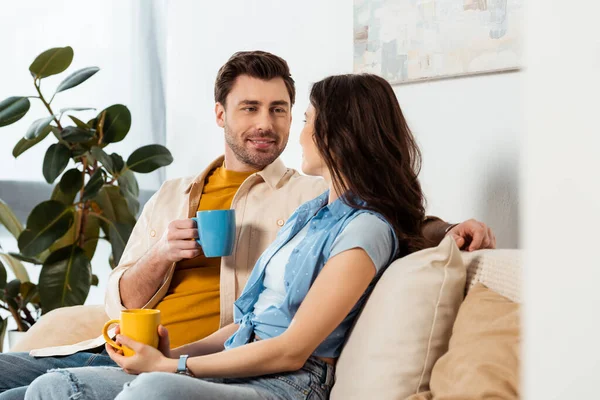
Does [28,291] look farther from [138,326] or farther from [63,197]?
[138,326]

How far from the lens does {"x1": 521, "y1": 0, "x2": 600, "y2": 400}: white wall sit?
376mm

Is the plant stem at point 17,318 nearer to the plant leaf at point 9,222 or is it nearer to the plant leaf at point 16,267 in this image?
the plant leaf at point 16,267

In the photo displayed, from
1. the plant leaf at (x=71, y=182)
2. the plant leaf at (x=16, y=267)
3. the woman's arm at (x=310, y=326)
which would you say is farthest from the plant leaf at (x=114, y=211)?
the woman's arm at (x=310, y=326)

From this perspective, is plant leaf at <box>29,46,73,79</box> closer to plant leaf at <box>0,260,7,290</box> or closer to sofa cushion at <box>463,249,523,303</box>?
plant leaf at <box>0,260,7,290</box>

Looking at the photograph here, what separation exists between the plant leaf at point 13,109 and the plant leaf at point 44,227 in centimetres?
36

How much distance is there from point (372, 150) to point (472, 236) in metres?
0.30

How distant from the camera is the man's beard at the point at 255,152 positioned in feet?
7.35

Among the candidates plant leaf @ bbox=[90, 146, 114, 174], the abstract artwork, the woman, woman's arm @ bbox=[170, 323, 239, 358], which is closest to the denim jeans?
the woman

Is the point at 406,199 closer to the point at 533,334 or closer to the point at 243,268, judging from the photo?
the point at 243,268

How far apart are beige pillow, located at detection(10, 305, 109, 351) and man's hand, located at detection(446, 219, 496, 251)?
1176 millimetres

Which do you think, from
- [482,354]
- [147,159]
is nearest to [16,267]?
[147,159]

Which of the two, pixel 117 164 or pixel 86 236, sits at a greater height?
pixel 117 164

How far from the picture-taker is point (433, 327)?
138 cm

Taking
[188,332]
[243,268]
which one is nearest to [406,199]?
[243,268]
